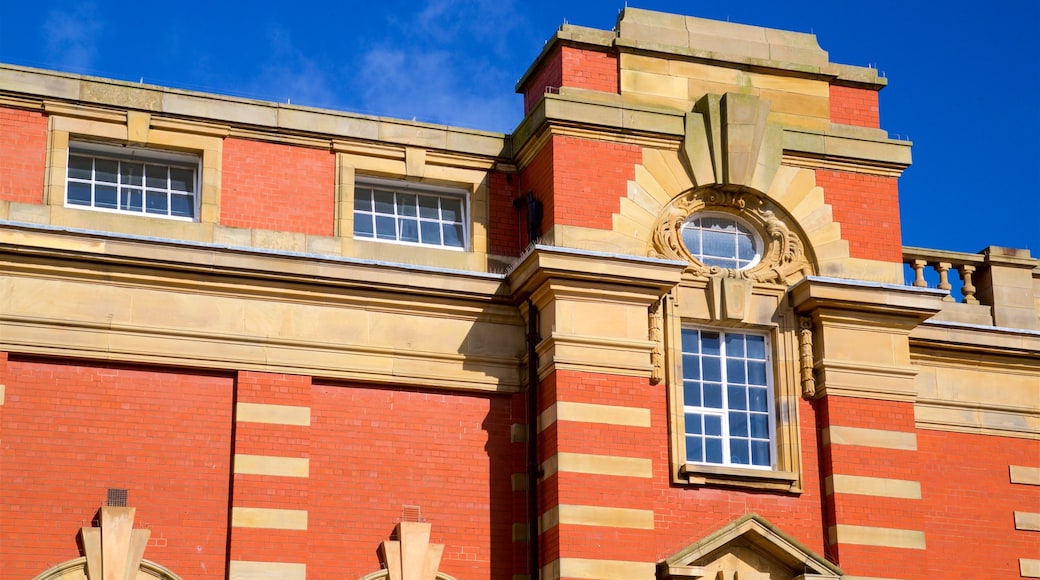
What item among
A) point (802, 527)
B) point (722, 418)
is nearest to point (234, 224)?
point (722, 418)

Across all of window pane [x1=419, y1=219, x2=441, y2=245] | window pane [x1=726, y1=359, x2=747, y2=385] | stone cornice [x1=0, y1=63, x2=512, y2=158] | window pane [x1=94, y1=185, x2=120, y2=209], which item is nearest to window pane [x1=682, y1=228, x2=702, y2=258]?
window pane [x1=726, y1=359, x2=747, y2=385]

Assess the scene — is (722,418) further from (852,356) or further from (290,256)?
(290,256)

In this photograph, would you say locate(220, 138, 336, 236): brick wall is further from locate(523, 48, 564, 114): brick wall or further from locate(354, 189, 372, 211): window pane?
locate(523, 48, 564, 114): brick wall

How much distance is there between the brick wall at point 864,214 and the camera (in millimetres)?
21594

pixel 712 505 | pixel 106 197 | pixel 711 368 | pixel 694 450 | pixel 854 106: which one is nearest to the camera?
pixel 712 505

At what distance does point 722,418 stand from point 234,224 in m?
6.09

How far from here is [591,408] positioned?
64.6 feet

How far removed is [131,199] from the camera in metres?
20.4

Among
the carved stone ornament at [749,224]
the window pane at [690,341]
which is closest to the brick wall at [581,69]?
the carved stone ornament at [749,224]

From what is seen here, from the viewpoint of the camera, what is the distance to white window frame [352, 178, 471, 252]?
21.2m

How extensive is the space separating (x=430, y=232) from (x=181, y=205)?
3.00 metres

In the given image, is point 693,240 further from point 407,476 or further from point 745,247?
point 407,476

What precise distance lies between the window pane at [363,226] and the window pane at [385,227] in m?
0.07

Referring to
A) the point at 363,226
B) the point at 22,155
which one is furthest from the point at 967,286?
the point at 22,155
